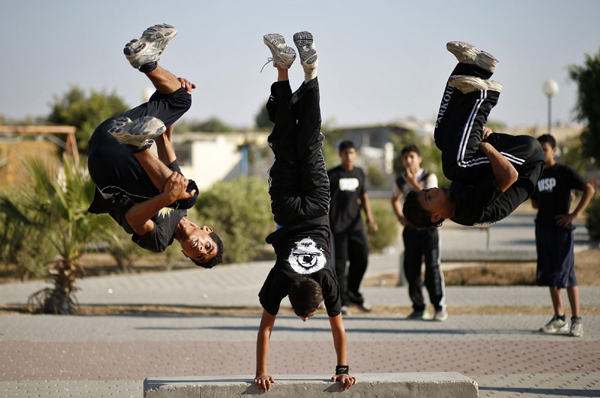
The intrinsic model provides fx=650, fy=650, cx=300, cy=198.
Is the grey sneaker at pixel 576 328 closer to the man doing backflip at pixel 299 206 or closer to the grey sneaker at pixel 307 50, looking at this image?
the man doing backflip at pixel 299 206

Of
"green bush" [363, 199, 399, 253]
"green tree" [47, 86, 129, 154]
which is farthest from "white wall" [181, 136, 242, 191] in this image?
"green bush" [363, 199, 399, 253]

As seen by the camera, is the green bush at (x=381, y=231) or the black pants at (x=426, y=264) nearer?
the black pants at (x=426, y=264)

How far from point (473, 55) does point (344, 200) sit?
5.15m

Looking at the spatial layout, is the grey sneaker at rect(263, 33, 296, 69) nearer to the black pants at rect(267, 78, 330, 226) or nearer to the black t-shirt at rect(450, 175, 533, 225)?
the black pants at rect(267, 78, 330, 226)

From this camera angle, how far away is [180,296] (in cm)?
1240

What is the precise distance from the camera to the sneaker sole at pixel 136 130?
488cm

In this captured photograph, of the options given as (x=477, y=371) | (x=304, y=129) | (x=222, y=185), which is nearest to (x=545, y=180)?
(x=477, y=371)

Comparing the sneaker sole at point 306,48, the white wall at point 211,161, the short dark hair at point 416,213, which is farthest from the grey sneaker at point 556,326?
the white wall at point 211,161

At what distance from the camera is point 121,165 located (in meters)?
5.40

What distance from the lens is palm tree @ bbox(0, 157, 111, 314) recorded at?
10070 millimetres

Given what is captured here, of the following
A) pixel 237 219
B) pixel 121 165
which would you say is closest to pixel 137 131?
pixel 121 165

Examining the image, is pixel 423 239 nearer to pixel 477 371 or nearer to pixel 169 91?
pixel 477 371

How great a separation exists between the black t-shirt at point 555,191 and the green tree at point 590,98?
14.6 metres

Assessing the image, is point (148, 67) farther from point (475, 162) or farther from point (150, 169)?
point (475, 162)
